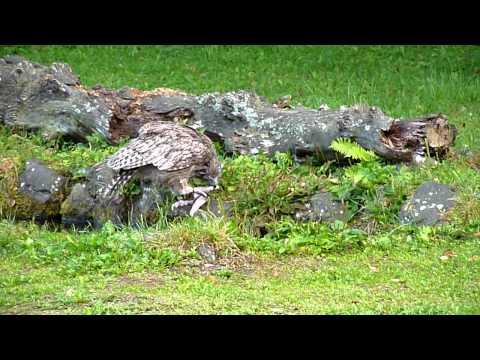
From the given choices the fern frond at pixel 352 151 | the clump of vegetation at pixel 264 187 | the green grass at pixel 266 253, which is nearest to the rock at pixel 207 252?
the green grass at pixel 266 253

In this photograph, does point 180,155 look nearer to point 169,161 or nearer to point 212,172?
point 169,161

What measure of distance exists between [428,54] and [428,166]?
22.5 ft

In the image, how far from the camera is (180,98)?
1070cm

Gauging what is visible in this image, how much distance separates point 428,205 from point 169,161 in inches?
98.6

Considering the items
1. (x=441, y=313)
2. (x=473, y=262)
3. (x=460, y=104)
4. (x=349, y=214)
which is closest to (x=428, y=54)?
(x=460, y=104)

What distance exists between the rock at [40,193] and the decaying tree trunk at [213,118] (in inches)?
42.7

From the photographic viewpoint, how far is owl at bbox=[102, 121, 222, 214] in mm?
8891

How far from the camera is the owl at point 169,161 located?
8.89 metres

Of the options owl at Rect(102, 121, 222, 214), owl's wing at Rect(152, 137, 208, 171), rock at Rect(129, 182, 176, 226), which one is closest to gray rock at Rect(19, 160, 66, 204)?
owl at Rect(102, 121, 222, 214)

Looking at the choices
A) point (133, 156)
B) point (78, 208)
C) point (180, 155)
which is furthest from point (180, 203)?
point (78, 208)

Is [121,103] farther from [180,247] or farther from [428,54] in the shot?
[428,54]

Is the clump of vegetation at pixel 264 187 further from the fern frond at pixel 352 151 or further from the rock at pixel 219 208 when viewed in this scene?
the fern frond at pixel 352 151

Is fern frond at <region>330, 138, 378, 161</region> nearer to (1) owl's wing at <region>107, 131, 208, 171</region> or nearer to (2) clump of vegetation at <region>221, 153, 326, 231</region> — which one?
(2) clump of vegetation at <region>221, 153, 326, 231</region>

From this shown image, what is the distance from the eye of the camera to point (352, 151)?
31.1ft
